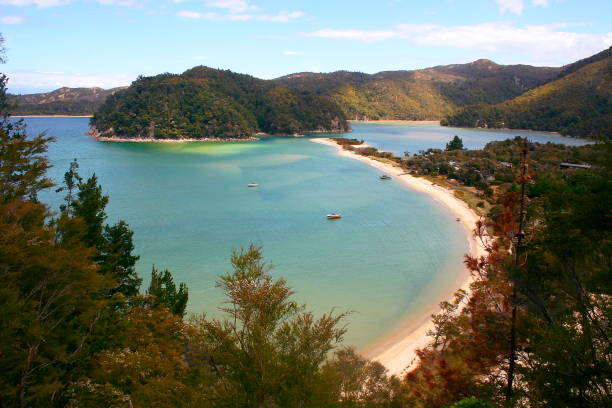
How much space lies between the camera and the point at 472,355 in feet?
25.6

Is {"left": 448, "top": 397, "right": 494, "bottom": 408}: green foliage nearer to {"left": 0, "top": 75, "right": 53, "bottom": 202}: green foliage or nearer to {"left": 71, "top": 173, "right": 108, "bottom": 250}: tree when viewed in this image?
{"left": 0, "top": 75, "right": 53, "bottom": 202}: green foliage

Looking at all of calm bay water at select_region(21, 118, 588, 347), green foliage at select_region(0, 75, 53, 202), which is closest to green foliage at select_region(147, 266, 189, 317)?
calm bay water at select_region(21, 118, 588, 347)

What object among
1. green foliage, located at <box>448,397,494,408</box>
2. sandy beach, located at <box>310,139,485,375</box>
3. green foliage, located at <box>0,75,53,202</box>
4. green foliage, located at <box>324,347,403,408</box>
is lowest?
sandy beach, located at <box>310,139,485,375</box>

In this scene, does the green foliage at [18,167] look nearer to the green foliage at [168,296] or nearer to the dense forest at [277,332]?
the dense forest at [277,332]

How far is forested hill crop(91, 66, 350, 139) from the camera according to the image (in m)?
92.9

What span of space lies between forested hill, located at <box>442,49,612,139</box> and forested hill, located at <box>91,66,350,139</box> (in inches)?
1995

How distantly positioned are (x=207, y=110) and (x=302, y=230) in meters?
81.1

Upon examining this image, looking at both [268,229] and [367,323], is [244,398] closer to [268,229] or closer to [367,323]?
[367,323]

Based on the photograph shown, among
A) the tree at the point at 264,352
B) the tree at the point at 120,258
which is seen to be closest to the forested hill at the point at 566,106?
the tree at the point at 120,258

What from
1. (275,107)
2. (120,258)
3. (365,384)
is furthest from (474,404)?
(275,107)

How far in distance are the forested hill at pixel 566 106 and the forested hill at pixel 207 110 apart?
50.7 meters

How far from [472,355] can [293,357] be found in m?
3.94

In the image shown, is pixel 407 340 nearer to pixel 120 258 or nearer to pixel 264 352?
pixel 264 352

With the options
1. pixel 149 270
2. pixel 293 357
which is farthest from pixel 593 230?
pixel 149 270
